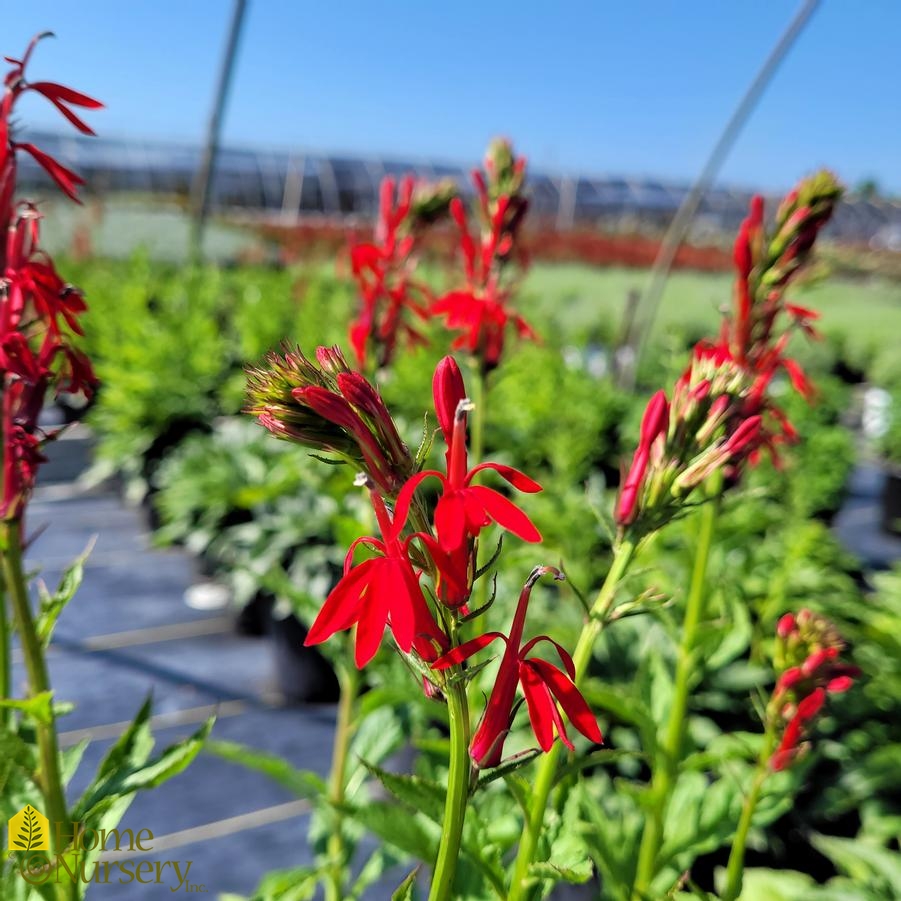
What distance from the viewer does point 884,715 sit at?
7.57 feet

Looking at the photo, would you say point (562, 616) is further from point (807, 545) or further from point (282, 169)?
point (282, 169)

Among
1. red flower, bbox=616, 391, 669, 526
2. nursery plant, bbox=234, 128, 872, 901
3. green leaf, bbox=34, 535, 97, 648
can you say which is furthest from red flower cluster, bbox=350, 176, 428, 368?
red flower, bbox=616, 391, 669, 526

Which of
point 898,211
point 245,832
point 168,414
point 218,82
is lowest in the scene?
point 245,832

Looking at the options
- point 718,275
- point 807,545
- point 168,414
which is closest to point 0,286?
point 807,545

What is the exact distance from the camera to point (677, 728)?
122 cm

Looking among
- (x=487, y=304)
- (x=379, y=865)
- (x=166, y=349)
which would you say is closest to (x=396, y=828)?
(x=379, y=865)

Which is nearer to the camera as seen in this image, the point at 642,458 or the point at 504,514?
the point at 504,514

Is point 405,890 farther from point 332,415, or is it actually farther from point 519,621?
point 332,415

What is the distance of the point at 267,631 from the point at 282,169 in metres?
14.5

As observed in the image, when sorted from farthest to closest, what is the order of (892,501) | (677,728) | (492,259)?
(892,501) < (492,259) < (677,728)

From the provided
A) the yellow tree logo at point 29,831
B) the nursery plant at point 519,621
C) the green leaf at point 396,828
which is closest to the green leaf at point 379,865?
the nursery plant at point 519,621

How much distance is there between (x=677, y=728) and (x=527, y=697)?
0.79 metres

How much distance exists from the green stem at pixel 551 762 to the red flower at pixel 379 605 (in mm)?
216

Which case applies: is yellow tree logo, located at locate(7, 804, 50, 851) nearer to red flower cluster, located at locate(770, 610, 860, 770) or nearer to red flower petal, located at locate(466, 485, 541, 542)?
red flower petal, located at locate(466, 485, 541, 542)
